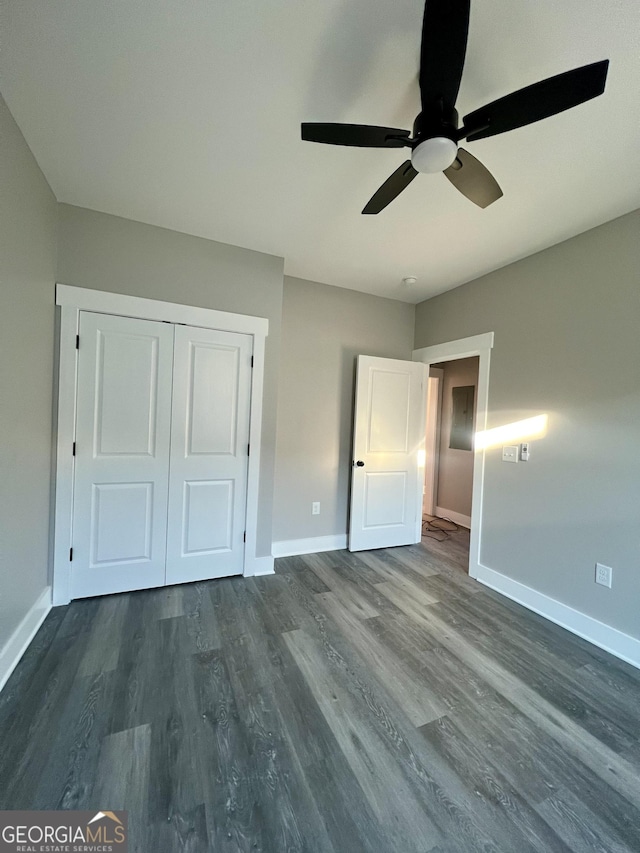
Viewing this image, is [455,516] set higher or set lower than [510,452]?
lower

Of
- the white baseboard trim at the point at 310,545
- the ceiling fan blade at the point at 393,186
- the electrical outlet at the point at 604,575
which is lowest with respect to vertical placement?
the white baseboard trim at the point at 310,545

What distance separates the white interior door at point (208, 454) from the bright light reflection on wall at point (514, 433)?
201 centimetres

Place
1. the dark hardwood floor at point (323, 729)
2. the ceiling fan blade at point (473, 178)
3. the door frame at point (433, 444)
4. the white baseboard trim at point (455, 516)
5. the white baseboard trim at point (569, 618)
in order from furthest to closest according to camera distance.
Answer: the door frame at point (433, 444), the white baseboard trim at point (455, 516), the white baseboard trim at point (569, 618), the ceiling fan blade at point (473, 178), the dark hardwood floor at point (323, 729)

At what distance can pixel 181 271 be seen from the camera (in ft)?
7.82

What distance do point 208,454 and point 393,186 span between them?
2036 millimetres

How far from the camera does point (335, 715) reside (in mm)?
1442

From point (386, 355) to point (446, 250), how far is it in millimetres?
1234

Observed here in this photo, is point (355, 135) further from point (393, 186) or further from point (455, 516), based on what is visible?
point (455, 516)

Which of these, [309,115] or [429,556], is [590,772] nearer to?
[429,556]

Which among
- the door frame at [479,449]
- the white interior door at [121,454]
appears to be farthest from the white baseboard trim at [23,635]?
the door frame at [479,449]

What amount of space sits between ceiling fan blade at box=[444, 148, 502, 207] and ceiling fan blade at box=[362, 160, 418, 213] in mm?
152

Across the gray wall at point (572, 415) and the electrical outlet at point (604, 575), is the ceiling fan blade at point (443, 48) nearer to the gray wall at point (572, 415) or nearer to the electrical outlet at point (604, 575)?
the gray wall at point (572, 415)

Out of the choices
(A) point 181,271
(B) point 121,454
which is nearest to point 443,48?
(A) point 181,271

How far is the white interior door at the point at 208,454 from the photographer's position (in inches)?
94.9
